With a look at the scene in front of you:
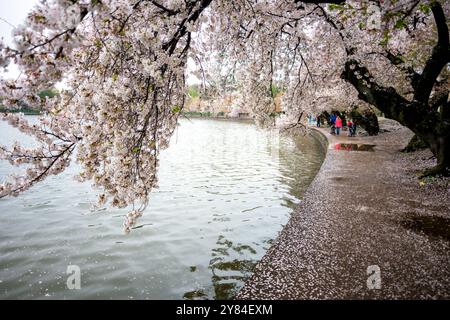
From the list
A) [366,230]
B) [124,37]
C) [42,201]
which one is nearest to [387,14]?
[366,230]

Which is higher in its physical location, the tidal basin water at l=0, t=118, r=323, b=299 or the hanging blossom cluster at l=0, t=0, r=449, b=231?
the hanging blossom cluster at l=0, t=0, r=449, b=231

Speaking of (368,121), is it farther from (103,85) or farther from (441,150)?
(103,85)

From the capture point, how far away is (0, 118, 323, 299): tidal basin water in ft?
21.0

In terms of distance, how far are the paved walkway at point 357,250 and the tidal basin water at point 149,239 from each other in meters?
1.55

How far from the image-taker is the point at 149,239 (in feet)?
28.5

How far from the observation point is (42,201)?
11711mm

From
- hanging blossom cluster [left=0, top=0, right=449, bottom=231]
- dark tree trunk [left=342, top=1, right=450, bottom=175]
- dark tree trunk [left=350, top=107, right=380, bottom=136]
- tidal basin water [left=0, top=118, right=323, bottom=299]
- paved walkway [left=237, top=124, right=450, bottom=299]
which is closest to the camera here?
hanging blossom cluster [left=0, top=0, right=449, bottom=231]

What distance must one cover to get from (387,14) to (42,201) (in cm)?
1195

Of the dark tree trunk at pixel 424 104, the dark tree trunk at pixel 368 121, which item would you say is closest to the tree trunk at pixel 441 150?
the dark tree trunk at pixel 424 104

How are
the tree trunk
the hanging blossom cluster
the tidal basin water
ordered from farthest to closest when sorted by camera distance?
the tree trunk, the tidal basin water, the hanging blossom cluster

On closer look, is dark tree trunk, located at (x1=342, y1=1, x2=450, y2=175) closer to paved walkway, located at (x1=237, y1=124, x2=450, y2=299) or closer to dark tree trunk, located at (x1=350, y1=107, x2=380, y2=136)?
paved walkway, located at (x1=237, y1=124, x2=450, y2=299)

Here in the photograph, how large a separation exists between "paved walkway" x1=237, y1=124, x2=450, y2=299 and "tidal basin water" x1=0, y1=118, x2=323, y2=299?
1552 millimetres

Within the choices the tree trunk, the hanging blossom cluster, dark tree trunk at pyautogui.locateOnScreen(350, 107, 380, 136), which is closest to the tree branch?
the tree trunk
